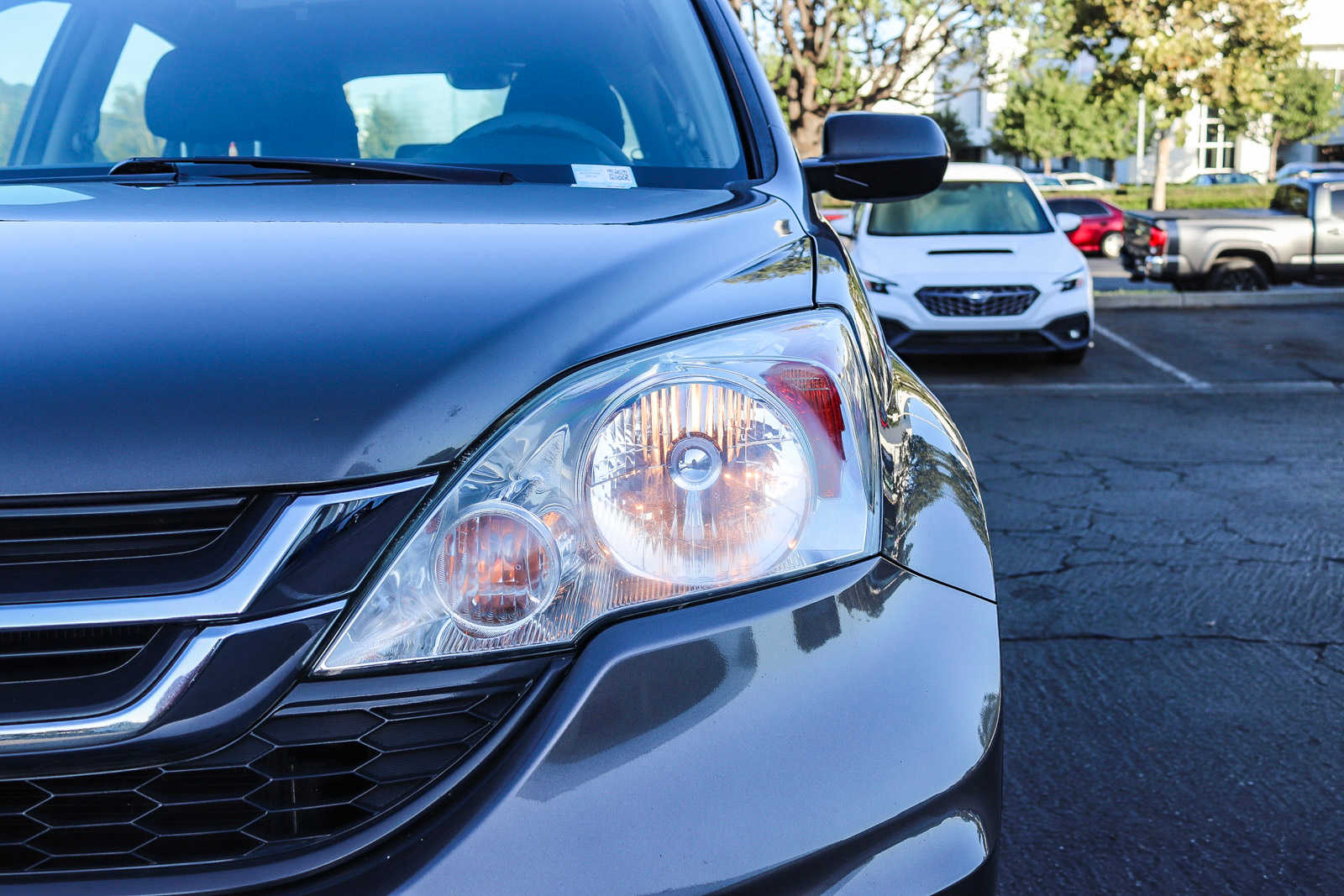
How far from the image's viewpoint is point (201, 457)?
998 millimetres

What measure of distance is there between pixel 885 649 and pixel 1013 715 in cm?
205

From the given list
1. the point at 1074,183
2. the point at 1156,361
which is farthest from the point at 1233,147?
the point at 1156,361

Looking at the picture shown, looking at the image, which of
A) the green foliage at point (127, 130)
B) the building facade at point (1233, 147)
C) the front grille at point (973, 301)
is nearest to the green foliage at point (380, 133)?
the green foliage at point (127, 130)

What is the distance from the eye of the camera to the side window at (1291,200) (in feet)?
49.0

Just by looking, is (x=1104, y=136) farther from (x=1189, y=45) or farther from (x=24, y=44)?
(x=24, y=44)

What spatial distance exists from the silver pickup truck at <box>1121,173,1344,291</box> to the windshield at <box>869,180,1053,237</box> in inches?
179

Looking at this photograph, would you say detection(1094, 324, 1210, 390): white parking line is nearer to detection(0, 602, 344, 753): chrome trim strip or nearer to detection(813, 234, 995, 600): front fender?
detection(813, 234, 995, 600): front fender

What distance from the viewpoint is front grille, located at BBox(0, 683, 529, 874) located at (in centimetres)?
99

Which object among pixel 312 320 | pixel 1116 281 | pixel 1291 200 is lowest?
pixel 1116 281

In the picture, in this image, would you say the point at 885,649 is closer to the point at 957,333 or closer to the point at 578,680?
the point at 578,680

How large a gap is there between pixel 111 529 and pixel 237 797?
23 centimetres

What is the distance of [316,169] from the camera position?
186 cm

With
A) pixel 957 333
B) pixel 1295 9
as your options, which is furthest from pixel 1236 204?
pixel 957 333

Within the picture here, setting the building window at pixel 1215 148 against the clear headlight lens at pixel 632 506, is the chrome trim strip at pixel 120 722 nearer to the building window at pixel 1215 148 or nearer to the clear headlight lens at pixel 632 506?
the clear headlight lens at pixel 632 506
